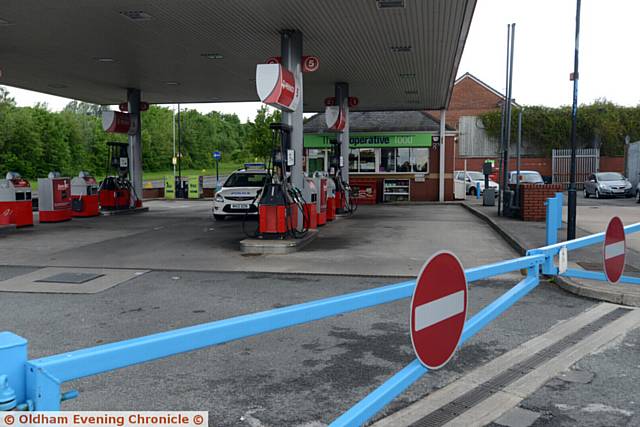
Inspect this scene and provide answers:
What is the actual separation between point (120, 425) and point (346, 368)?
10.4 feet

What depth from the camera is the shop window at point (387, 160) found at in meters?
27.9

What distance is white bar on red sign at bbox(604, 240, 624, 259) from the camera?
5957 millimetres

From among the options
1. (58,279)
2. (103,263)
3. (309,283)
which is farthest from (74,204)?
(309,283)

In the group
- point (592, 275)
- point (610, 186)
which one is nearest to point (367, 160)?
point (610, 186)

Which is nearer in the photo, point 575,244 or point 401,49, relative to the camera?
point 575,244

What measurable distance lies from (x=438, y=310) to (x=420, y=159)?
82.8 ft

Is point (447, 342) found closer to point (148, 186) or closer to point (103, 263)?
point (103, 263)

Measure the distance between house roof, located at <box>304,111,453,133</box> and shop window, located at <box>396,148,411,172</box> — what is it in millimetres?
1043

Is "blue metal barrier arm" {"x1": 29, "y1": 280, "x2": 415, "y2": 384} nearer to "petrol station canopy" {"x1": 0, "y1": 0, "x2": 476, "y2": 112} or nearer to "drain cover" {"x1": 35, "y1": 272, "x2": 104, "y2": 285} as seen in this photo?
"drain cover" {"x1": 35, "y1": 272, "x2": 104, "y2": 285}

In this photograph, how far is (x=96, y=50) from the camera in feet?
49.9

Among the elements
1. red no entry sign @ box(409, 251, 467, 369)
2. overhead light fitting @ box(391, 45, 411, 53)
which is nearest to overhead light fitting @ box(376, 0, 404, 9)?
overhead light fitting @ box(391, 45, 411, 53)

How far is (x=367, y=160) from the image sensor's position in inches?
1110

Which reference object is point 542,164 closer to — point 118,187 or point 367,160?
point 367,160

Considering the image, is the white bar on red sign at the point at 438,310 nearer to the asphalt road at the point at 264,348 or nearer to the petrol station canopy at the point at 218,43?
the asphalt road at the point at 264,348
